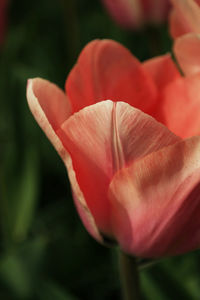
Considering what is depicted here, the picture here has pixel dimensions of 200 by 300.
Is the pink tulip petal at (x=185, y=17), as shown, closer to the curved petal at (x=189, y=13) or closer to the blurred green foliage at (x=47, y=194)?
the curved petal at (x=189, y=13)

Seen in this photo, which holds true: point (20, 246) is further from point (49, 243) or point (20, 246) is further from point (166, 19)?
point (166, 19)

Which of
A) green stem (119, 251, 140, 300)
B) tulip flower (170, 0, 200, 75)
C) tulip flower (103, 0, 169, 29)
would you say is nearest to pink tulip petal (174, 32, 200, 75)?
tulip flower (170, 0, 200, 75)

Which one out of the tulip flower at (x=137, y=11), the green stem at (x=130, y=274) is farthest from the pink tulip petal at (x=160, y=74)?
the tulip flower at (x=137, y=11)

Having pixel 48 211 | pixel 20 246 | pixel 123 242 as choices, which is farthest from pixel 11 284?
pixel 123 242

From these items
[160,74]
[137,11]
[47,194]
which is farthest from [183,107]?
[47,194]

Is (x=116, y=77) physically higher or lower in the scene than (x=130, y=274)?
higher

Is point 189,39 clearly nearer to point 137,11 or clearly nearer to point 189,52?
point 189,52
